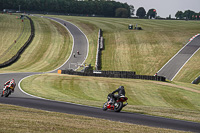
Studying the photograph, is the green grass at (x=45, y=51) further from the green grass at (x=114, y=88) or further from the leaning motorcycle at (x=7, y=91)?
the leaning motorcycle at (x=7, y=91)

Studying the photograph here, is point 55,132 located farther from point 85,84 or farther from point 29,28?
point 29,28

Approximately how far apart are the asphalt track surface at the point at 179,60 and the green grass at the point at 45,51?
23855 mm

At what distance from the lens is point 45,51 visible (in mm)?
78938

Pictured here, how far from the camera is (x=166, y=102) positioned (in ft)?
112

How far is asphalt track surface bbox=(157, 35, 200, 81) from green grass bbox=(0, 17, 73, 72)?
23.9m

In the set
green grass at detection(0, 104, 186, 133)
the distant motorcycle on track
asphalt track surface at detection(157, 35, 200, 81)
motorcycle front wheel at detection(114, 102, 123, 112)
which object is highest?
green grass at detection(0, 104, 186, 133)

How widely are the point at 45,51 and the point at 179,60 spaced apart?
34253 millimetres

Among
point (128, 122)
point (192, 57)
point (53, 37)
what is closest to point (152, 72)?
point (192, 57)

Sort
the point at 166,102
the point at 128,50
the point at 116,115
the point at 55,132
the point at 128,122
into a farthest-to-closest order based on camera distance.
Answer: the point at 128,50 → the point at 166,102 → the point at 116,115 → the point at 128,122 → the point at 55,132

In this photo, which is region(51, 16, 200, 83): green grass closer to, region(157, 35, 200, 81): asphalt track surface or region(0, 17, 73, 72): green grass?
region(157, 35, 200, 81): asphalt track surface

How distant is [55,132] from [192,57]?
5978 centimetres

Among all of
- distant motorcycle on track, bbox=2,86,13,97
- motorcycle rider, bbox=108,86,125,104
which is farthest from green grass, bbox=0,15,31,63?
motorcycle rider, bbox=108,86,125,104

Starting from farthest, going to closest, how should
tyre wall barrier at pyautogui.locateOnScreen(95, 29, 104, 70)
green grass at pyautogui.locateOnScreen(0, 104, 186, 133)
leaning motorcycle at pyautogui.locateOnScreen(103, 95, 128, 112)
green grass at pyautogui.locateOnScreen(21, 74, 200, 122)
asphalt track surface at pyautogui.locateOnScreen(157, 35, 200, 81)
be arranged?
tyre wall barrier at pyautogui.locateOnScreen(95, 29, 104, 70) < asphalt track surface at pyautogui.locateOnScreen(157, 35, 200, 81) < green grass at pyautogui.locateOnScreen(21, 74, 200, 122) < leaning motorcycle at pyautogui.locateOnScreen(103, 95, 128, 112) < green grass at pyautogui.locateOnScreen(0, 104, 186, 133)

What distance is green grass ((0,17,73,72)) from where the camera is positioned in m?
65.3
